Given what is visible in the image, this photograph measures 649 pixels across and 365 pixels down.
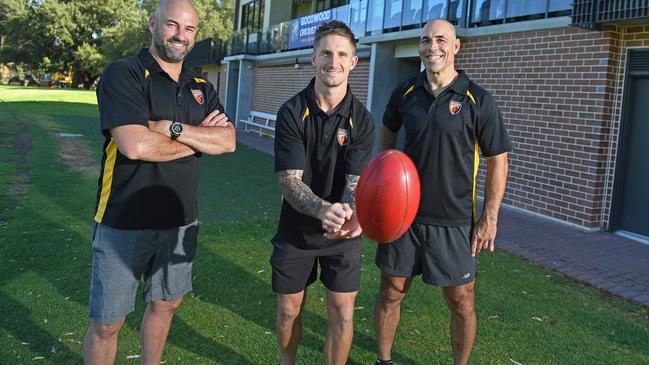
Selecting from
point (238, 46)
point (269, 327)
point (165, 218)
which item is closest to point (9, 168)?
point (269, 327)

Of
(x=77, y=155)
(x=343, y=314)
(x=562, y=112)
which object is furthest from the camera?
(x=77, y=155)

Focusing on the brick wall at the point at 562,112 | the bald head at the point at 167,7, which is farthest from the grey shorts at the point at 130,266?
the brick wall at the point at 562,112

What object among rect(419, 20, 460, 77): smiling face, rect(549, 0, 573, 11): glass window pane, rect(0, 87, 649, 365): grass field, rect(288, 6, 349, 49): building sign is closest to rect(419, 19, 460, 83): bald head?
rect(419, 20, 460, 77): smiling face

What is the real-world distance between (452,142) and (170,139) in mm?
1575

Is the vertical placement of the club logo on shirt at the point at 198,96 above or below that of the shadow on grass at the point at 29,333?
above

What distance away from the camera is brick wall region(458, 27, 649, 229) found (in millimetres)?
7820

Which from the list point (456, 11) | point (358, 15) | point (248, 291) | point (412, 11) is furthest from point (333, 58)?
point (358, 15)

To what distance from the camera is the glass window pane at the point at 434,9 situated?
37.0 feet

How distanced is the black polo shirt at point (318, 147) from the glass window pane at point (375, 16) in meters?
10.8

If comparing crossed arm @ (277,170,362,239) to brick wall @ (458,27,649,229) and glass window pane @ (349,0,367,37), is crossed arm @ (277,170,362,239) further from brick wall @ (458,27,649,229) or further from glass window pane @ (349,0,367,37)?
glass window pane @ (349,0,367,37)

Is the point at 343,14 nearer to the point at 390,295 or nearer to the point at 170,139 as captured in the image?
the point at 390,295

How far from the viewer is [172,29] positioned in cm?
292

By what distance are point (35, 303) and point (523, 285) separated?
434 centimetres

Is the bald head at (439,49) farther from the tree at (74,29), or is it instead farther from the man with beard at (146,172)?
the tree at (74,29)
